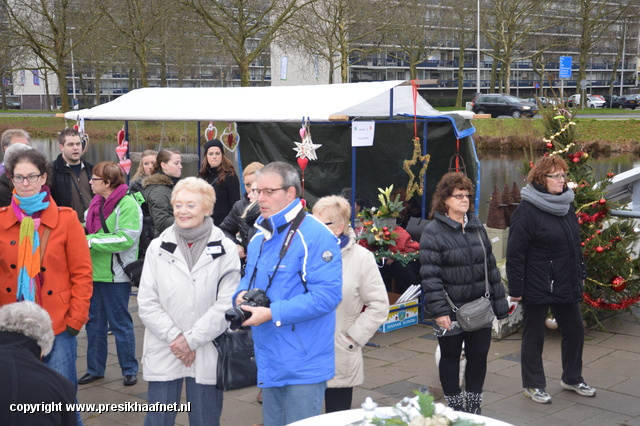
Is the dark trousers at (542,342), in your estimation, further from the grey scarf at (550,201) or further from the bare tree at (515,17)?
the bare tree at (515,17)

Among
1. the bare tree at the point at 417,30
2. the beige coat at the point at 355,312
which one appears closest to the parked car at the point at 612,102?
the bare tree at the point at 417,30

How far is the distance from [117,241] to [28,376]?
2.83 metres

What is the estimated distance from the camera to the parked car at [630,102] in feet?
170

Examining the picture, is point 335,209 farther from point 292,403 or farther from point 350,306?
point 292,403

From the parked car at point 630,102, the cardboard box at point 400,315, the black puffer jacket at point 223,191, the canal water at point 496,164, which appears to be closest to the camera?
the cardboard box at point 400,315

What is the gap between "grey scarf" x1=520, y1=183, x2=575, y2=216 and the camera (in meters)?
5.39

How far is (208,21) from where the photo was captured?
2555 cm

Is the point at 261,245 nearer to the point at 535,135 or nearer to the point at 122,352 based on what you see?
the point at 122,352

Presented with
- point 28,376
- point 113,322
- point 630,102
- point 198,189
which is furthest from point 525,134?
point 28,376

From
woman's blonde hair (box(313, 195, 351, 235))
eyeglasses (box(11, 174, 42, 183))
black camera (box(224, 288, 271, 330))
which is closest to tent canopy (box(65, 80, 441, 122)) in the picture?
woman's blonde hair (box(313, 195, 351, 235))

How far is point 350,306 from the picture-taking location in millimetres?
4496

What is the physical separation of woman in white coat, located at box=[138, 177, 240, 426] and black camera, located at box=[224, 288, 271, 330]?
528 mm

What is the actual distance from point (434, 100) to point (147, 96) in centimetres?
5086

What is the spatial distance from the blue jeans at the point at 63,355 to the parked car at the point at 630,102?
53.4 m
